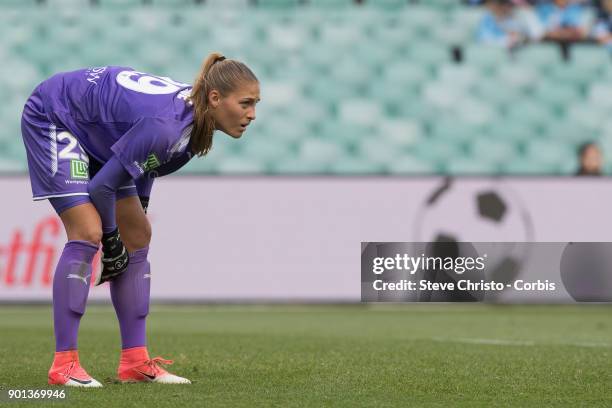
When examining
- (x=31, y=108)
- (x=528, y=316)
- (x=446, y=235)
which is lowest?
(x=528, y=316)

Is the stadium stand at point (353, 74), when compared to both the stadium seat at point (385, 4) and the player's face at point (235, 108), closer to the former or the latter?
the stadium seat at point (385, 4)

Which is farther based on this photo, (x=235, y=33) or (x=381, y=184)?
(x=235, y=33)

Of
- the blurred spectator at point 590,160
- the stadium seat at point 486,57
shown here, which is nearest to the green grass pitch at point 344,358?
the blurred spectator at point 590,160

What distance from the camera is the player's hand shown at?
503 cm

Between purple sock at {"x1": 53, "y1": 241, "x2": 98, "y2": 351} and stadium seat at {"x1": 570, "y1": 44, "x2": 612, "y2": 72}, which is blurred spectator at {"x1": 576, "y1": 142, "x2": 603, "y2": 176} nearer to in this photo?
stadium seat at {"x1": 570, "y1": 44, "x2": 612, "y2": 72}

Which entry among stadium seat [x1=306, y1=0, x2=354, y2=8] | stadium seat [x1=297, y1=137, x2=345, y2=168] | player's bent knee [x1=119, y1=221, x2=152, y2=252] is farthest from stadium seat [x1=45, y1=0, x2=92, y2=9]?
player's bent knee [x1=119, y1=221, x2=152, y2=252]

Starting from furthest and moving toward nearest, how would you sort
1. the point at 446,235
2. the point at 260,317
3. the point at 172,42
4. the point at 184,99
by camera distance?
the point at 172,42
the point at 446,235
the point at 260,317
the point at 184,99

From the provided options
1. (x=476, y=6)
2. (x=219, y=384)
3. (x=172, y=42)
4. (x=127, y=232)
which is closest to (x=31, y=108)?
(x=127, y=232)

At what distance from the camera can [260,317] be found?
11.1 meters

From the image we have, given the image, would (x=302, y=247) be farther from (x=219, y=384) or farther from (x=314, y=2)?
(x=219, y=384)

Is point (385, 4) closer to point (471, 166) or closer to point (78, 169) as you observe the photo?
point (471, 166)

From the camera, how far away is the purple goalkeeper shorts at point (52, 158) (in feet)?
16.2

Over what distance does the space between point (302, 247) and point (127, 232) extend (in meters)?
7.15

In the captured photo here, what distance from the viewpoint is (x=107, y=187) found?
485cm
